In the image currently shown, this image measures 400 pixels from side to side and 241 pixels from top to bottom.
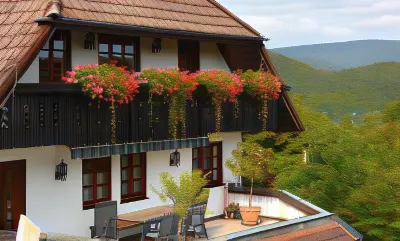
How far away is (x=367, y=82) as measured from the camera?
328 feet

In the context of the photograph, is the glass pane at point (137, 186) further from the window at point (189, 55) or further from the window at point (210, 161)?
the window at point (189, 55)

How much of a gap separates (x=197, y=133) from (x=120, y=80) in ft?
12.2

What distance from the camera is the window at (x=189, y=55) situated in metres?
19.5

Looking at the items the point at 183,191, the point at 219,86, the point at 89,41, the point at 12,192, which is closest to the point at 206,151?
the point at 219,86

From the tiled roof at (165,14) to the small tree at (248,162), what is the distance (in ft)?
10.8

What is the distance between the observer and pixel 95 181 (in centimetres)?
1714

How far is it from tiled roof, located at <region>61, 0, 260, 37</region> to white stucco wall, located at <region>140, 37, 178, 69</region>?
0.77 m

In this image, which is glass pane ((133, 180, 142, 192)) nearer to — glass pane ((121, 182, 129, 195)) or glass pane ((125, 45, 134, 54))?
glass pane ((121, 182, 129, 195))

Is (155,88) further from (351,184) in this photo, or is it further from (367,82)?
(367,82)

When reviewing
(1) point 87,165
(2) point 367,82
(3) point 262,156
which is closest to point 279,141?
(3) point 262,156

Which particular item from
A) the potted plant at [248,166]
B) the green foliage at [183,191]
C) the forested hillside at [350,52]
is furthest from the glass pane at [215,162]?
the forested hillside at [350,52]

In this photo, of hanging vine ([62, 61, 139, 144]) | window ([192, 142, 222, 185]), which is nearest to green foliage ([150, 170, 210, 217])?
hanging vine ([62, 61, 139, 144])

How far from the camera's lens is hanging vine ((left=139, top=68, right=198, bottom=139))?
1625 centimetres

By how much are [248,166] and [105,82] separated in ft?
19.0
